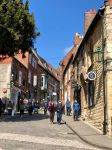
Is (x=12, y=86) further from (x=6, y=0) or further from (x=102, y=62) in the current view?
(x=102, y=62)

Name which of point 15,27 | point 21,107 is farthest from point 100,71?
point 21,107

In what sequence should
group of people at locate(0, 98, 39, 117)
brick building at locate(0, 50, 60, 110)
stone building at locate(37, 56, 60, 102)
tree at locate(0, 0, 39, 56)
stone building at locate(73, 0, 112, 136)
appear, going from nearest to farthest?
stone building at locate(73, 0, 112, 136)
tree at locate(0, 0, 39, 56)
group of people at locate(0, 98, 39, 117)
brick building at locate(0, 50, 60, 110)
stone building at locate(37, 56, 60, 102)

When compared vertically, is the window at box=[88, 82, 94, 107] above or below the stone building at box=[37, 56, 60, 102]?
below

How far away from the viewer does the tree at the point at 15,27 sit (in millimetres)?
27234

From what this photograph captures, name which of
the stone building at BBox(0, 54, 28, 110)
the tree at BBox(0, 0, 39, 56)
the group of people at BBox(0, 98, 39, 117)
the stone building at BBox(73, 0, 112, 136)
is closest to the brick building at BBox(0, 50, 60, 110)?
the stone building at BBox(0, 54, 28, 110)

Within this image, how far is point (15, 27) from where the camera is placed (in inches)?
1093

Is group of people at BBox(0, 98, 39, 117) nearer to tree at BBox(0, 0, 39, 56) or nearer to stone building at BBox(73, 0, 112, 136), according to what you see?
tree at BBox(0, 0, 39, 56)

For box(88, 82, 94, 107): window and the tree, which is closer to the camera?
box(88, 82, 94, 107): window

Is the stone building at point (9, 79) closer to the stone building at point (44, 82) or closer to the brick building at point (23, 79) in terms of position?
the brick building at point (23, 79)

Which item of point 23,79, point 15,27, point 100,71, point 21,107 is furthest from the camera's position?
point 23,79

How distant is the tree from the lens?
27.2 m

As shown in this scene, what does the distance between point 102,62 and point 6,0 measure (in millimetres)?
10103

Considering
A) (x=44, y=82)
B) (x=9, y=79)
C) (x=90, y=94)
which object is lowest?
(x=90, y=94)

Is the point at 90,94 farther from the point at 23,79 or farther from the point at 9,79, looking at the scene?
the point at 23,79
